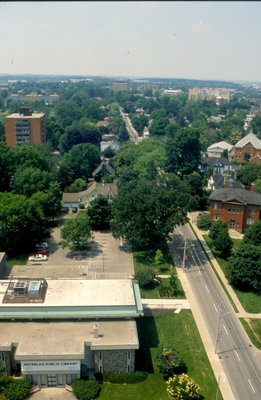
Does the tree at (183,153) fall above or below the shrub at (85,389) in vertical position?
above

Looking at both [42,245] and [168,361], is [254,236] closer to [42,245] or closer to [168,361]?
[168,361]

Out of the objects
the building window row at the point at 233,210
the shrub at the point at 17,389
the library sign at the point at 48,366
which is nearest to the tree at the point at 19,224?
the library sign at the point at 48,366

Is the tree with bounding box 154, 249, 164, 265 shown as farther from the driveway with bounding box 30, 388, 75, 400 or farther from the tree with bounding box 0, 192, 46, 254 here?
the driveway with bounding box 30, 388, 75, 400

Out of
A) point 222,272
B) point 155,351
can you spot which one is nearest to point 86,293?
point 155,351

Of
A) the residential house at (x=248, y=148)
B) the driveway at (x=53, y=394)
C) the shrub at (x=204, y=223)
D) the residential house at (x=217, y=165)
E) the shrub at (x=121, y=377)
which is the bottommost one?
the driveway at (x=53, y=394)

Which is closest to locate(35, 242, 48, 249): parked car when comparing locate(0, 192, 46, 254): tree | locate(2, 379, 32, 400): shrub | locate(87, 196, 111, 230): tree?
locate(0, 192, 46, 254): tree

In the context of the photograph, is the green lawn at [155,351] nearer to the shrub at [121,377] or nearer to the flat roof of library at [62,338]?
the shrub at [121,377]
